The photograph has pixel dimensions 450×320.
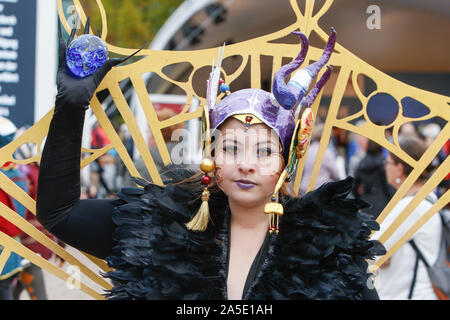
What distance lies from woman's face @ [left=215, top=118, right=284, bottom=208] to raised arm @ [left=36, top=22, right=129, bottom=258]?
475 mm

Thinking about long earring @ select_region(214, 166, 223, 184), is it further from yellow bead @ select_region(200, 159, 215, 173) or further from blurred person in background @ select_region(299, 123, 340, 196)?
blurred person in background @ select_region(299, 123, 340, 196)

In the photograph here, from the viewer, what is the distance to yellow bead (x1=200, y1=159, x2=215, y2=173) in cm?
190

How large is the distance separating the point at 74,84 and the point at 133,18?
45.7 ft

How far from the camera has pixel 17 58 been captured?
5.23 meters

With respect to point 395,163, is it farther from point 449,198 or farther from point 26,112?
point 26,112

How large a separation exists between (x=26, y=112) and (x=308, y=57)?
12.0 ft

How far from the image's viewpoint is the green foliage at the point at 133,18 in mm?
15352

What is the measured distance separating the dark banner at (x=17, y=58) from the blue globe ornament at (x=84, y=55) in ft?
11.4

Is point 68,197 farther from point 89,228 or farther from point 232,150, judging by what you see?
point 232,150

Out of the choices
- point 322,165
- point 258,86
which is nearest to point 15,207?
point 258,86

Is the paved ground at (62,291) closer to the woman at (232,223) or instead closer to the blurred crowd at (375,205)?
the blurred crowd at (375,205)

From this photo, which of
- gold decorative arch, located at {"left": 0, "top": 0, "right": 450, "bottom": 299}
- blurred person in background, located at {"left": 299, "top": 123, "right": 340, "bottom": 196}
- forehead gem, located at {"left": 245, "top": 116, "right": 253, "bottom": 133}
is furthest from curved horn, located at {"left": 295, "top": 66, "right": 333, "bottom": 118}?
blurred person in background, located at {"left": 299, "top": 123, "right": 340, "bottom": 196}

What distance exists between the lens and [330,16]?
9.07 m
